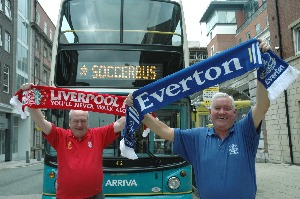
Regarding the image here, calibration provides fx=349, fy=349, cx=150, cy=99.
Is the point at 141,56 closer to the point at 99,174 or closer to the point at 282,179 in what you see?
the point at 99,174

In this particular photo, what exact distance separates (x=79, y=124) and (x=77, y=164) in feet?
1.63

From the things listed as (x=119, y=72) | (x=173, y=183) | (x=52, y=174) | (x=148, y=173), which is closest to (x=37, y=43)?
(x=119, y=72)

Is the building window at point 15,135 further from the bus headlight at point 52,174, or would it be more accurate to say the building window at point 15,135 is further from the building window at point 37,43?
the bus headlight at point 52,174

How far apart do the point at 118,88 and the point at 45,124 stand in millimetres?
2499

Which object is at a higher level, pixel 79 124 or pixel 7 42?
pixel 7 42

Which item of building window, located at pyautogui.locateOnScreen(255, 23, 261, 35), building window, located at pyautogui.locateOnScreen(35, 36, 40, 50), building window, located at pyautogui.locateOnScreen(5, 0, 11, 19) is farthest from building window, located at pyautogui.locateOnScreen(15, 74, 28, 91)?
building window, located at pyautogui.locateOnScreen(255, 23, 261, 35)

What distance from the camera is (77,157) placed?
4359 millimetres

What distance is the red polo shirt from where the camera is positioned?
4285 mm

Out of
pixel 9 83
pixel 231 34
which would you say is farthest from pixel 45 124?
pixel 231 34

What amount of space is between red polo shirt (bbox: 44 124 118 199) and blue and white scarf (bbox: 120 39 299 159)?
2.99 ft

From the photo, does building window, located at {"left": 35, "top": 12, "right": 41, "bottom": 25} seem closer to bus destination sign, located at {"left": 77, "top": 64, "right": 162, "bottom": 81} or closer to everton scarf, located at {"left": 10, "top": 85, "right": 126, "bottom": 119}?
bus destination sign, located at {"left": 77, "top": 64, "right": 162, "bottom": 81}

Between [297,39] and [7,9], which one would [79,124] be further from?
[7,9]

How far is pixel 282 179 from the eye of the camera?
41.6 feet

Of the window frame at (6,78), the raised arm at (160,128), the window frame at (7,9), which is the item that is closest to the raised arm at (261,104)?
the raised arm at (160,128)
